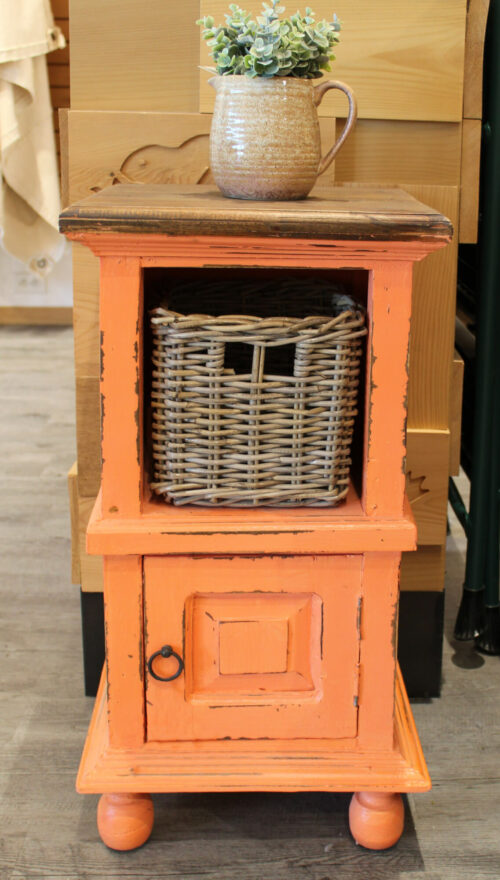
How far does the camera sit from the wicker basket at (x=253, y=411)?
1116mm

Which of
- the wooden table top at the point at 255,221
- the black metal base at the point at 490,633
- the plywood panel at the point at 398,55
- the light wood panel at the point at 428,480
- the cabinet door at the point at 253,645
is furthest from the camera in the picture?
the black metal base at the point at 490,633

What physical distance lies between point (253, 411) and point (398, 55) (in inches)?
26.5

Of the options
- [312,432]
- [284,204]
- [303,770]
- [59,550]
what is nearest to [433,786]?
[303,770]

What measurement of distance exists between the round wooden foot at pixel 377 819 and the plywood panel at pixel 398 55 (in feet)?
3.33

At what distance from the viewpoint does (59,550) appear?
7.38ft

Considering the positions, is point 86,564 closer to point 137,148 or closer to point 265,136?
point 137,148

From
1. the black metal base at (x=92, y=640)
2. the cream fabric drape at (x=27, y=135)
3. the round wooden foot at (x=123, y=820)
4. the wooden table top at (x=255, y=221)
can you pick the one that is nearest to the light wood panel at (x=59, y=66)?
the cream fabric drape at (x=27, y=135)

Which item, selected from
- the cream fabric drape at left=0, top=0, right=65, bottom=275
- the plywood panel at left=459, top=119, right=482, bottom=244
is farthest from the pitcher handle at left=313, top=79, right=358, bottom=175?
Result: the cream fabric drape at left=0, top=0, right=65, bottom=275

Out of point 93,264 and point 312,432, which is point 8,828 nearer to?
point 312,432

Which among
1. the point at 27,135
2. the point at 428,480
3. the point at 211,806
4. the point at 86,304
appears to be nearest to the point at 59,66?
the point at 27,135

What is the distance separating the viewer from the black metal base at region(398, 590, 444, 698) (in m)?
1.62

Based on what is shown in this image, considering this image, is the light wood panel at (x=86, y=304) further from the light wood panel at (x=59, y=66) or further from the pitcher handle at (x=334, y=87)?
the light wood panel at (x=59, y=66)

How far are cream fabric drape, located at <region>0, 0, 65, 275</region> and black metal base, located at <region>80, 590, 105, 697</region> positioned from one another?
263cm

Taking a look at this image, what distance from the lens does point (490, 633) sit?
178 cm
